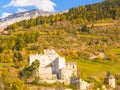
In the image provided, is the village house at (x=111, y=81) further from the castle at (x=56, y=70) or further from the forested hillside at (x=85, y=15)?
the forested hillside at (x=85, y=15)

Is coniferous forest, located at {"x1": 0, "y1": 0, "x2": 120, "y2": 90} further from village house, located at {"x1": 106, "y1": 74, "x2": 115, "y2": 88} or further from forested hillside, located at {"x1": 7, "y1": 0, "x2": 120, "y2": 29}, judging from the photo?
village house, located at {"x1": 106, "y1": 74, "x2": 115, "y2": 88}

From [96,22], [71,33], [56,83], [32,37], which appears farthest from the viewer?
[96,22]

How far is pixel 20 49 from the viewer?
366 ft

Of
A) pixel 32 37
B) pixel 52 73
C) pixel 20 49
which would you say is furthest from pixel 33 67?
pixel 32 37

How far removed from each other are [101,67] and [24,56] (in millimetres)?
18069

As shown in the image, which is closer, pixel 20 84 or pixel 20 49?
pixel 20 84

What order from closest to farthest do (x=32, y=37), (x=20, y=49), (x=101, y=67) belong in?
(x=101, y=67) < (x=20, y=49) < (x=32, y=37)

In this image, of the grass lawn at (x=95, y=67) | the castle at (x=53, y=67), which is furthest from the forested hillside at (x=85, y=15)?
the castle at (x=53, y=67)

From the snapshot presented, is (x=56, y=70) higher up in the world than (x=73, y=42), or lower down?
lower down

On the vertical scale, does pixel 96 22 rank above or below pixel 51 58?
above

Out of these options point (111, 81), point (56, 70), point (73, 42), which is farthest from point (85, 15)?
point (56, 70)

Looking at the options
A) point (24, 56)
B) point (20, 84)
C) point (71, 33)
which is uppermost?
point (71, 33)

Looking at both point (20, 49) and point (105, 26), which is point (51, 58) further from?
point (105, 26)

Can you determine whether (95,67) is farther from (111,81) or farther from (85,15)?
(85,15)
